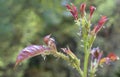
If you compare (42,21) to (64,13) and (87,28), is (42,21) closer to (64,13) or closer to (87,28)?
(64,13)

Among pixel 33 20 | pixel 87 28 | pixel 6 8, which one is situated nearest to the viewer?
pixel 87 28

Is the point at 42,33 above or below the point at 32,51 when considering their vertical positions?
above

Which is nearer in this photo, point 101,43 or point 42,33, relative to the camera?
point 101,43

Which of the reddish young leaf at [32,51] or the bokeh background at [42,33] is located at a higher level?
the bokeh background at [42,33]

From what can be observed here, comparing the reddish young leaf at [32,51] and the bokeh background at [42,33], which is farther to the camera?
the bokeh background at [42,33]

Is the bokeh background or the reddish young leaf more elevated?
the bokeh background

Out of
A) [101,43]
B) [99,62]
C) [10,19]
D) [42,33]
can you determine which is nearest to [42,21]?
[42,33]

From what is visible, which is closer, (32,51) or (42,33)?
(32,51)

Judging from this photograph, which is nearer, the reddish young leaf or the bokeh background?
the reddish young leaf
